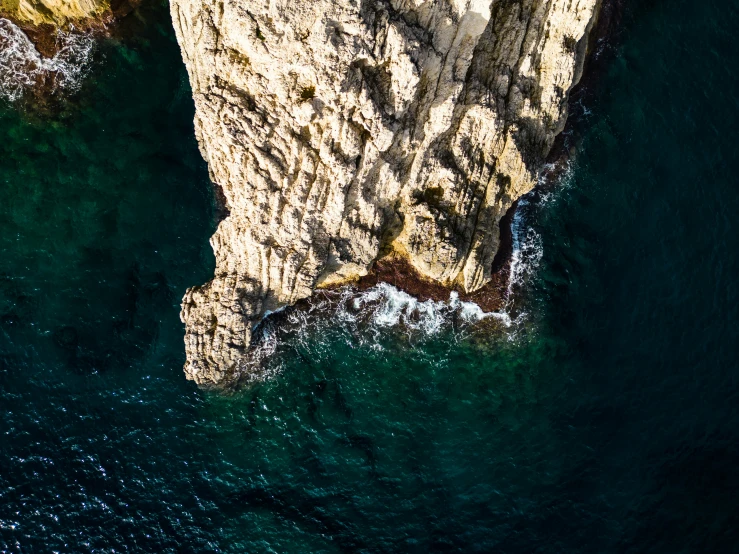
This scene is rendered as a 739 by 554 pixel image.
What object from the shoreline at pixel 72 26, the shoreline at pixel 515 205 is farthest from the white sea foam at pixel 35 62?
the shoreline at pixel 515 205

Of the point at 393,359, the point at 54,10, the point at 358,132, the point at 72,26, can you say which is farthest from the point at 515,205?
the point at 54,10

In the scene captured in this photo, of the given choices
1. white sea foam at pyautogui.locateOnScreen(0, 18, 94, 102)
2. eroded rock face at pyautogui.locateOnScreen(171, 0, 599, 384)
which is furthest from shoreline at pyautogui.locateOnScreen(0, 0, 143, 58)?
eroded rock face at pyautogui.locateOnScreen(171, 0, 599, 384)

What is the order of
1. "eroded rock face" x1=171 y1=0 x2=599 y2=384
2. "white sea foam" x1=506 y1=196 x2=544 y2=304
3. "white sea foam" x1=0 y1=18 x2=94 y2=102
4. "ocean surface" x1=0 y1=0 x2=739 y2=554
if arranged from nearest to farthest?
"eroded rock face" x1=171 y1=0 x2=599 y2=384 < "ocean surface" x1=0 y1=0 x2=739 y2=554 < "white sea foam" x1=0 y1=18 x2=94 y2=102 < "white sea foam" x1=506 y1=196 x2=544 y2=304

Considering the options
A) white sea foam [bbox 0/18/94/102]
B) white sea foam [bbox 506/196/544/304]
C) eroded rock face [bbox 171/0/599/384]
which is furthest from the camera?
white sea foam [bbox 506/196/544/304]

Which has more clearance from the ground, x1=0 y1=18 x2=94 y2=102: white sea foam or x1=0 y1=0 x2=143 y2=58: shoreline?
x1=0 y1=0 x2=143 y2=58: shoreline

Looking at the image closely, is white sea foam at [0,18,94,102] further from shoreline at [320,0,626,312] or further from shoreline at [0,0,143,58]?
shoreline at [320,0,626,312]

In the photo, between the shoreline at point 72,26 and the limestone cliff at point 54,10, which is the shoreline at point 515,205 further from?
the limestone cliff at point 54,10

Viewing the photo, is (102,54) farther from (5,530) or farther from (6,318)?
(5,530)
